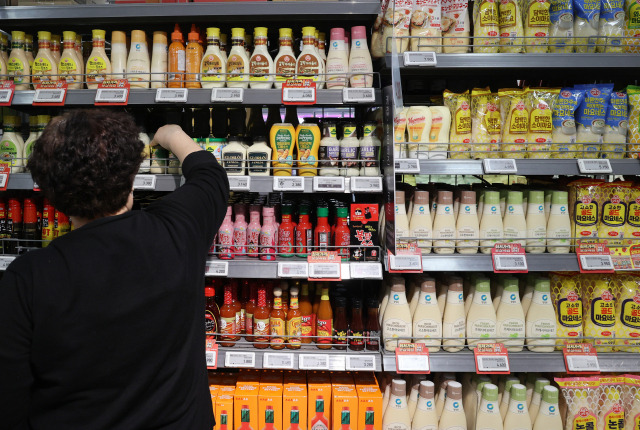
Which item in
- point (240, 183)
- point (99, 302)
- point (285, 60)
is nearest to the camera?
point (99, 302)

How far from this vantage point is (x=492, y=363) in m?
1.89

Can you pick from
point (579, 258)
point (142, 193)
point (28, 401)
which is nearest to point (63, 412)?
point (28, 401)

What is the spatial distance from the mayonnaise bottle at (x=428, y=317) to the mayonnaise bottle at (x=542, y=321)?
0.42 m

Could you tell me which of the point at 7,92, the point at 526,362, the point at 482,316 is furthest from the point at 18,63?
the point at 526,362

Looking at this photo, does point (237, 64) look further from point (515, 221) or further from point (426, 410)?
point (426, 410)

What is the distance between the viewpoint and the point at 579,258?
75.0 inches

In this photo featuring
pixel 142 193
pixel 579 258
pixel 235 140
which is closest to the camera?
pixel 579 258

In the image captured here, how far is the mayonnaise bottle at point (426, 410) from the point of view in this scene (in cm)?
192

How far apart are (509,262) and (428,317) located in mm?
431

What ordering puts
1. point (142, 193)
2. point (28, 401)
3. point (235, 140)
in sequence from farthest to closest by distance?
point (142, 193) → point (235, 140) → point (28, 401)

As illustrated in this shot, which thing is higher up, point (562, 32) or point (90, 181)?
point (562, 32)

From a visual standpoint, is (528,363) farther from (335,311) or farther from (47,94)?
(47,94)

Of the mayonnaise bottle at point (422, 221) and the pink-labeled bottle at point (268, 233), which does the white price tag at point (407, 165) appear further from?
the pink-labeled bottle at point (268, 233)

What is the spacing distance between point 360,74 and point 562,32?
3.15 ft
